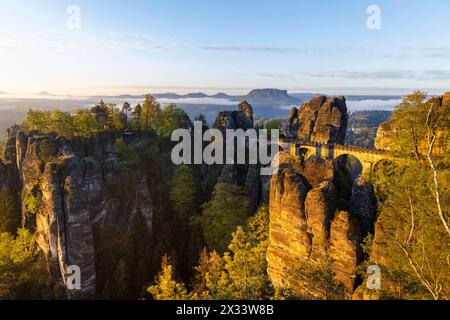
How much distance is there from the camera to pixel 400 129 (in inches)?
975

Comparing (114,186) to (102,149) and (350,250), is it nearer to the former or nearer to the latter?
(102,149)

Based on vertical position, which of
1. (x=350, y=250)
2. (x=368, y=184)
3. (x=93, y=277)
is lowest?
(x=93, y=277)

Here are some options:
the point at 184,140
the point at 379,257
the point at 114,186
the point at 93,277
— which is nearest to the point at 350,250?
the point at 379,257

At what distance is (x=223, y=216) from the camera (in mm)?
41250

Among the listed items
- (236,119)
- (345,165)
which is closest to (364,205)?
(345,165)

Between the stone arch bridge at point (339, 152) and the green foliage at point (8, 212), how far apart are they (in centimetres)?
4397

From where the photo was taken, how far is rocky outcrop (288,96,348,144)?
173 ft

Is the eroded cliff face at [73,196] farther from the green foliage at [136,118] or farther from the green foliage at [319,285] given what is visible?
the green foliage at [319,285]

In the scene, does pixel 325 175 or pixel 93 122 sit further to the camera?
pixel 93 122

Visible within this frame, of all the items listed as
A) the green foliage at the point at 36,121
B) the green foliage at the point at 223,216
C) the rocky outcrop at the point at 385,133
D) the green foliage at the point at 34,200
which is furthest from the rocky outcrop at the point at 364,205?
the green foliage at the point at 36,121

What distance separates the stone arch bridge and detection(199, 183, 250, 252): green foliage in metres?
12.1

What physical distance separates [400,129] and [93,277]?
123ft

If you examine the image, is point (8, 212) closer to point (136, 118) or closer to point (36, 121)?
point (36, 121)
